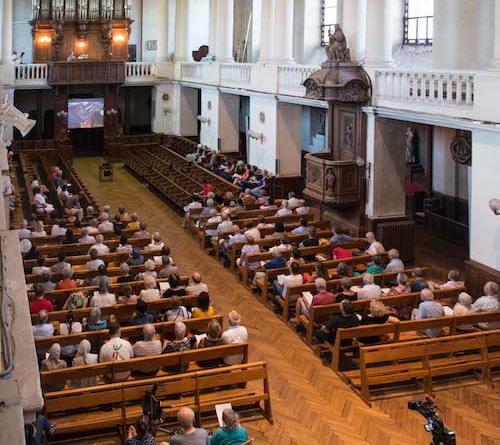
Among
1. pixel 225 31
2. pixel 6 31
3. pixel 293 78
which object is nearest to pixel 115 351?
pixel 293 78

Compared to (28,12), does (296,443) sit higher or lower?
lower

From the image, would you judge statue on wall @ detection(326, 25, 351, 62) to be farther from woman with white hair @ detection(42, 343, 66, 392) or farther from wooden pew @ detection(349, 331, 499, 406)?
woman with white hair @ detection(42, 343, 66, 392)

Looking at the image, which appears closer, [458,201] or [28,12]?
[458,201]

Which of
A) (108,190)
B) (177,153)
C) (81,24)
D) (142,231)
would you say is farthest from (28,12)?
(142,231)

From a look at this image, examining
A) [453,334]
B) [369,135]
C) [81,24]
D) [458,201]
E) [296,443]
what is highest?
[81,24]

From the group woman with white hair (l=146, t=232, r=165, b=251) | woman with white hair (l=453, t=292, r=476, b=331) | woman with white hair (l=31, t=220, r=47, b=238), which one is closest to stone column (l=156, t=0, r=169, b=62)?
woman with white hair (l=31, t=220, r=47, b=238)

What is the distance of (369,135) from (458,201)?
3259 mm

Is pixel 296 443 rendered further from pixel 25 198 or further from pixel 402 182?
pixel 25 198

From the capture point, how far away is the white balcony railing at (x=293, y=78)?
18200mm

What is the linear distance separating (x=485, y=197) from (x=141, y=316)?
6083 millimetres

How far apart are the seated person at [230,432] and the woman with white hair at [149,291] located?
4076mm

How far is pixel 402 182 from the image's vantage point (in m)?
15.7

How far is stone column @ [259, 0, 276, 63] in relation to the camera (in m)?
20.5

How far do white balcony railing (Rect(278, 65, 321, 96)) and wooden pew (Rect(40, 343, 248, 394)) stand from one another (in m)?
10.5
